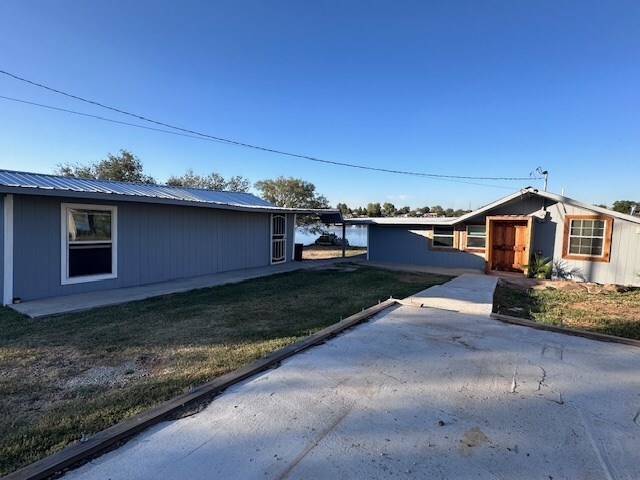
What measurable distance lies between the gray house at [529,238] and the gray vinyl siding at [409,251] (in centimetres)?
4

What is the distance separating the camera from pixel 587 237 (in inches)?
401

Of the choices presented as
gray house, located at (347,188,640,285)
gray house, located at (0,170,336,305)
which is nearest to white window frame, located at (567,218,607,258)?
gray house, located at (347,188,640,285)

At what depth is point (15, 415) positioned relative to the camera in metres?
2.56

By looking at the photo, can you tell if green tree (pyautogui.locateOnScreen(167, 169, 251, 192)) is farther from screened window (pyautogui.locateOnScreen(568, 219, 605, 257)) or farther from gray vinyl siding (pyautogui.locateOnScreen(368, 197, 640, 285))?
screened window (pyautogui.locateOnScreen(568, 219, 605, 257))

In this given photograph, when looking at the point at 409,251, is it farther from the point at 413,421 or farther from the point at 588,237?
the point at 413,421

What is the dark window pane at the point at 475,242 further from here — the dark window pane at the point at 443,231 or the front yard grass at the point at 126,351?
the front yard grass at the point at 126,351

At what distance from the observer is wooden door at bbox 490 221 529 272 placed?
11.8 meters

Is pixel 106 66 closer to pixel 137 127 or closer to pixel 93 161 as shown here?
pixel 137 127

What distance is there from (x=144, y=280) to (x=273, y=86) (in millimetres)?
9169

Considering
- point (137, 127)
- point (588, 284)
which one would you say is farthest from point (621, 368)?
point (137, 127)

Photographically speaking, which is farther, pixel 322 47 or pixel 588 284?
pixel 322 47

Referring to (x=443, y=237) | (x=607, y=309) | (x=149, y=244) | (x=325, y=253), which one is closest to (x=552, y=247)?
(x=443, y=237)

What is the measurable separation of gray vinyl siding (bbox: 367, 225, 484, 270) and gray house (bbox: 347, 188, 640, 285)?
37 mm

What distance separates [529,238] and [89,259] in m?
12.6
